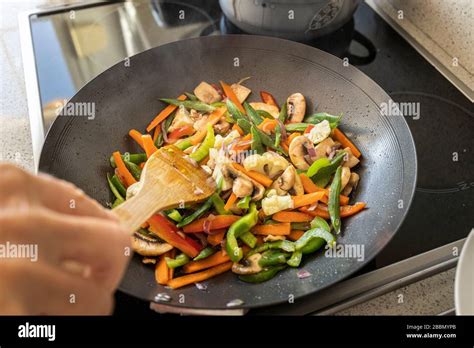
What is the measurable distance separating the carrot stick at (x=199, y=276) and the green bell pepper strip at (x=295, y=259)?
0.14 meters

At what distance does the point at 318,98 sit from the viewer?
152cm

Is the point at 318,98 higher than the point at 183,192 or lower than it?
higher

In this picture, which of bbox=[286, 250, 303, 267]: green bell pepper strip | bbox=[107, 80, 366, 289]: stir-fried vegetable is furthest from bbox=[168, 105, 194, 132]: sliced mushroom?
bbox=[286, 250, 303, 267]: green bell pepper strip

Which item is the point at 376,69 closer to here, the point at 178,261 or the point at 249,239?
the point at 249,239

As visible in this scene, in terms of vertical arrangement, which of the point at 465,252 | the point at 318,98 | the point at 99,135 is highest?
the point at 318,98

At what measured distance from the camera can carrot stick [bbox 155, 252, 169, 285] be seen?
116 centimetres

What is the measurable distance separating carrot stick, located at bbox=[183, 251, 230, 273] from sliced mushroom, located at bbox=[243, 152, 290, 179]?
0.80 feet

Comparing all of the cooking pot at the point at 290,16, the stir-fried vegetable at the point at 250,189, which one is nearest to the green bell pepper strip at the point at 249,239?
the stir-fried vegetable at the point at 250,189

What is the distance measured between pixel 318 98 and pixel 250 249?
543 millimetres

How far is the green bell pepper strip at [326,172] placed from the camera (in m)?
1.34

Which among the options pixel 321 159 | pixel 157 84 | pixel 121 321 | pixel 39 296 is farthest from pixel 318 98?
pixel 39 296

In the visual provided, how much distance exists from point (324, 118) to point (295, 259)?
46cm

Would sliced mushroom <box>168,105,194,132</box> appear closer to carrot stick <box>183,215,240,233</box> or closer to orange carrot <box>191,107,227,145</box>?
orange carrot <box>191,107,227,145</box>

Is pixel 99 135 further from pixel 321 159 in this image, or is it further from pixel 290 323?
pixel 290 323
